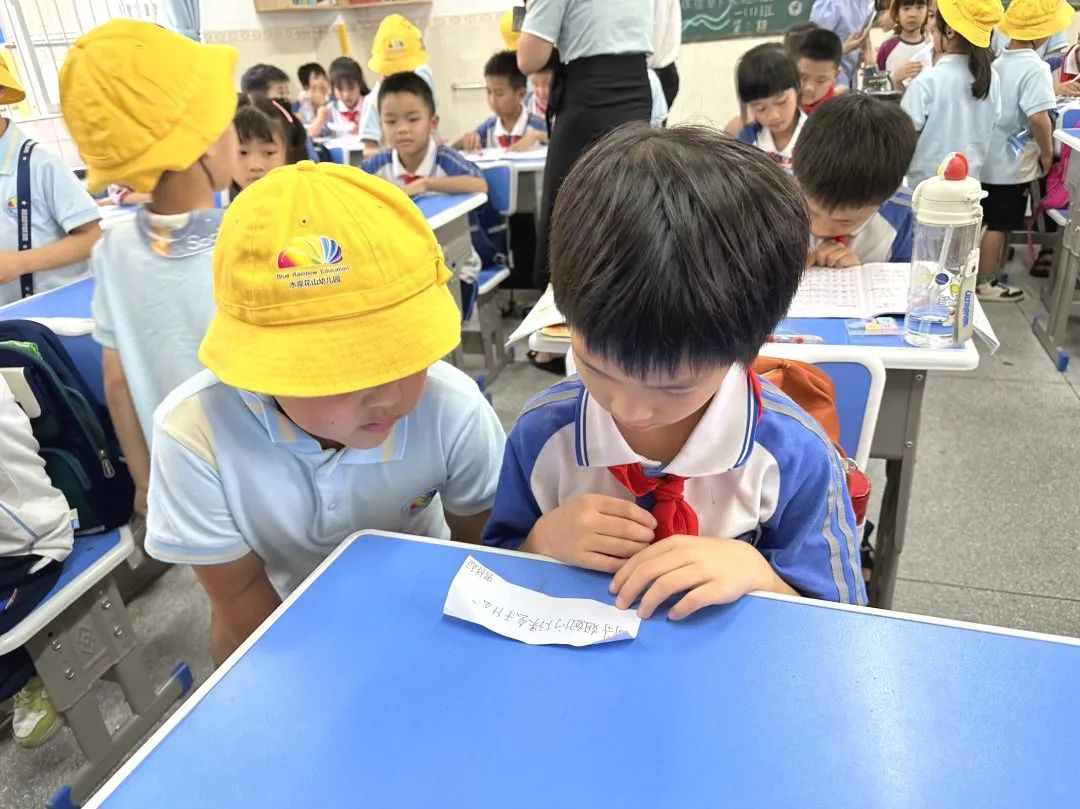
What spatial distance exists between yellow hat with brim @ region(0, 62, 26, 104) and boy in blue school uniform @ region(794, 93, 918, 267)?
1.99m

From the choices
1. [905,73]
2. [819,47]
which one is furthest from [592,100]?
[905,73]

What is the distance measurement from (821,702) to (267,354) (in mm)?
554

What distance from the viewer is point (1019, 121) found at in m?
3.16

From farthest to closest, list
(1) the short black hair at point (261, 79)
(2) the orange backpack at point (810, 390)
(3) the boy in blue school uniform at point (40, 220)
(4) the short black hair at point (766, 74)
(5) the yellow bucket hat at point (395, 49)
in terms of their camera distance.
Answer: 1. (1) the short black hair at point (261, 79)
2. (5) the yellow bucket hat at point (395, 49)
3. (4) the short black hair at point (766, 74)
4. (3) the boy in blue school uniform at point (40, 220)
5. (2) the orange backpack at point (810, 390)

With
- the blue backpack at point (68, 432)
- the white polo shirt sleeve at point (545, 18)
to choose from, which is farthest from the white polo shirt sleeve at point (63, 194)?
the white polo shirt sleeve at point (545, 18)

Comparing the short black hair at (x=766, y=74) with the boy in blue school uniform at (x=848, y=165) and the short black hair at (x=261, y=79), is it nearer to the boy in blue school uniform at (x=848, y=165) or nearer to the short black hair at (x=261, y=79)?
the boy in blue school uniform at (x=848, y=165)

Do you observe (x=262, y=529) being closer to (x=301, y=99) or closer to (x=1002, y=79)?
(x=1002, y=79)

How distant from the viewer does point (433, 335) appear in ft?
2.43

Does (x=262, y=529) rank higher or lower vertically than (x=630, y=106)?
lower

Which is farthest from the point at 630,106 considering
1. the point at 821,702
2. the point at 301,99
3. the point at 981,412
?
the point at 301,99

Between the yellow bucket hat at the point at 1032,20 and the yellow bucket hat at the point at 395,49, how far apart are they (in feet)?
9.80

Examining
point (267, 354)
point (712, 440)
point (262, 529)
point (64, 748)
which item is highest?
point (267, 354)

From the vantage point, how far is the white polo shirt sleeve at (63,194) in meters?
1.87

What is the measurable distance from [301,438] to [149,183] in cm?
66
